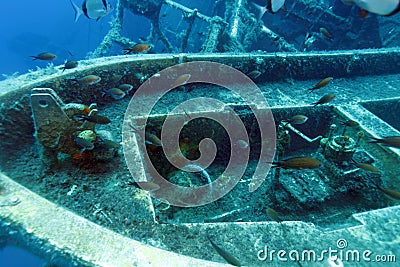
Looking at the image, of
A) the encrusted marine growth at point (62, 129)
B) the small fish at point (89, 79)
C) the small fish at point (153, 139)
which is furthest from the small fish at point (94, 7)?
the small fish at point (153, 139)

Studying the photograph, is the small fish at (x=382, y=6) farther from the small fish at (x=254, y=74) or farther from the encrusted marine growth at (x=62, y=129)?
the encrusted marine growth at (x=62, y=129)

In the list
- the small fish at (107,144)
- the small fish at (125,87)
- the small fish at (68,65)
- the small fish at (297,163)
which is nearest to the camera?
the small fish at (297,163)

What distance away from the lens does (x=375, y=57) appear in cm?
567

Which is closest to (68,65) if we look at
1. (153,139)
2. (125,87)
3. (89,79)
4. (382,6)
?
(89,79)

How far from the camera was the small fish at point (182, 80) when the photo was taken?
429 cm

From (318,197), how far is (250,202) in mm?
910

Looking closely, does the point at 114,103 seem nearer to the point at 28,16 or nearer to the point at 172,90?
the point at 172,90

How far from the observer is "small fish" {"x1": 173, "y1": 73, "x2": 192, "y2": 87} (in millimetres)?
4289

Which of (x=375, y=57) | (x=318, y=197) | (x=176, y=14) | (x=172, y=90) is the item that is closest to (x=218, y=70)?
(x=172, y=90)

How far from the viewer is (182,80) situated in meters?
4.38

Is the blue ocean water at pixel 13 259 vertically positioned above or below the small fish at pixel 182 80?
below

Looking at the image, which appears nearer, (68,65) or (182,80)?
(68,65)

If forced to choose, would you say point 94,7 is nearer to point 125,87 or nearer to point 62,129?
point 125,87

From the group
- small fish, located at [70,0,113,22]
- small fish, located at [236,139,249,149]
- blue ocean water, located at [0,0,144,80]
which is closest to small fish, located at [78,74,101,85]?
small fish, located at [70,0,113,22]
